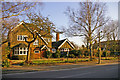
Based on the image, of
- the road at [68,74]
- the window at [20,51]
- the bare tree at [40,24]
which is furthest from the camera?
the window at [20,51]

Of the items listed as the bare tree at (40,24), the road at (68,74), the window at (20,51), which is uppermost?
the bare tree at (40,24)

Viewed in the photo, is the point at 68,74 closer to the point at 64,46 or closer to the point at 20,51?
the point at 20,51

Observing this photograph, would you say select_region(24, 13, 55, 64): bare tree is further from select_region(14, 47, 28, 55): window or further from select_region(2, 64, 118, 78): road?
select_region(14, 47, 28, 55): window

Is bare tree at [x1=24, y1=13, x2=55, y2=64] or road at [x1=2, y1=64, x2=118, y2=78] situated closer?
road at [x1=2, y1=64, x2=118, y2=78]

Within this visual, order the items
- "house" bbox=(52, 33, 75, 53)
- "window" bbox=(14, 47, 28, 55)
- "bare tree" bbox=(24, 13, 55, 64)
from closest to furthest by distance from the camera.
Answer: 1. "bare tree" bbox=(24, 13, 55, 64)
2. "window" bbox=(14, 47, 28, 55)
3. "house" bbox=(52, 33, 75, 53)

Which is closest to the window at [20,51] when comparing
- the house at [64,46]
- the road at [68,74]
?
the house at [64,46]

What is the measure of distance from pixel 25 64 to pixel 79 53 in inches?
977

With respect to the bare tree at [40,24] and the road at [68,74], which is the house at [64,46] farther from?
the road at [68,74]

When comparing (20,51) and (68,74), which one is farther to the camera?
(20,51)

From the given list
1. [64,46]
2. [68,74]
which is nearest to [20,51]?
[64,46]

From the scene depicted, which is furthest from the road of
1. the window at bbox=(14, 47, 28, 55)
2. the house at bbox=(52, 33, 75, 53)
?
the house at bbox=(52, 33, 75, 53)

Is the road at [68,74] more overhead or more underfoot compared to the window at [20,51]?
more underfoot

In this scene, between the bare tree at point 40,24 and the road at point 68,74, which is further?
the bare tree at point 40,24

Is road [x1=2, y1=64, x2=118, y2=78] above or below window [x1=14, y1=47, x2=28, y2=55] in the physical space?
below
